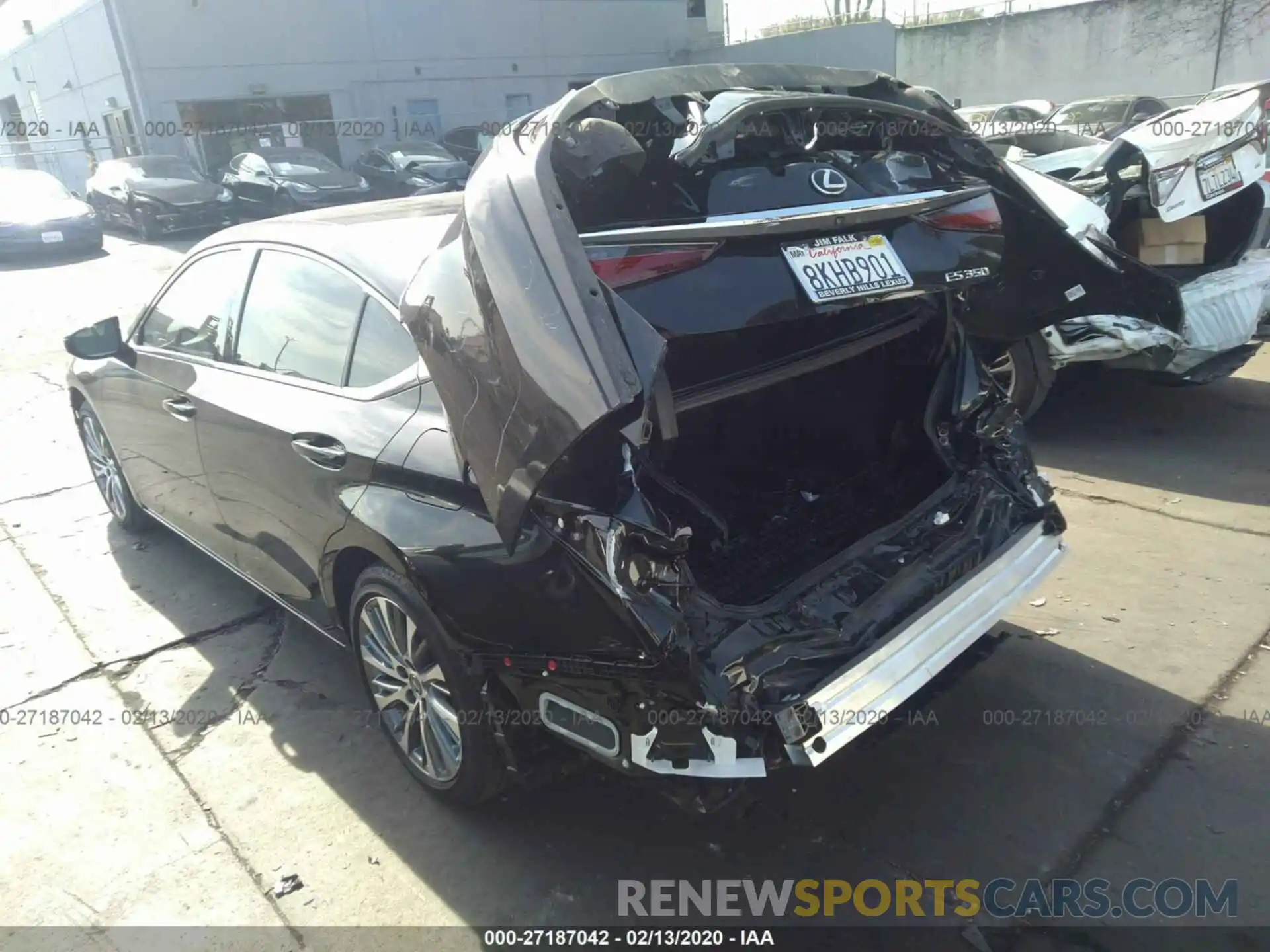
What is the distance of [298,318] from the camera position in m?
3.27

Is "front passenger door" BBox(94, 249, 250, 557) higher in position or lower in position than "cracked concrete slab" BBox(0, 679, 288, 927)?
higher

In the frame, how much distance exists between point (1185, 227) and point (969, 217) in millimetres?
3608

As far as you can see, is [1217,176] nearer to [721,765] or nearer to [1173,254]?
[1173,254]

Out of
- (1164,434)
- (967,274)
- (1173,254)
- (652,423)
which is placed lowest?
(1164,434)

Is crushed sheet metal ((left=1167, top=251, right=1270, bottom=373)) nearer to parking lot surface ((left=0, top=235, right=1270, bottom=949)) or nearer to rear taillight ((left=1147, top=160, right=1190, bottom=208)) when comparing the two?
rear taillight ((left=1147, top=160, right=1190, bottom=208))

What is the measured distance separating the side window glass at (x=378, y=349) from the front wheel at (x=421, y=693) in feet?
1.94

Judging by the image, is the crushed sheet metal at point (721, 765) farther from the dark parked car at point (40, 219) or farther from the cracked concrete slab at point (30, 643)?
the dark parked car at point (40, 219)

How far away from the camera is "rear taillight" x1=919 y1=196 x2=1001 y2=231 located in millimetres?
2773

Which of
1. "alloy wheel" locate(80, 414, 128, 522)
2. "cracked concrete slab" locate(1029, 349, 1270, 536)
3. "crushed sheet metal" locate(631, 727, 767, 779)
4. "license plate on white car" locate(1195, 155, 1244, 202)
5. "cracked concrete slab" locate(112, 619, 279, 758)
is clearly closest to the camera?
"crushed sheet metal" locate(631, 727, 767, 779)

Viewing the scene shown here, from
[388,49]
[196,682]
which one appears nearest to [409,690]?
[196,682]

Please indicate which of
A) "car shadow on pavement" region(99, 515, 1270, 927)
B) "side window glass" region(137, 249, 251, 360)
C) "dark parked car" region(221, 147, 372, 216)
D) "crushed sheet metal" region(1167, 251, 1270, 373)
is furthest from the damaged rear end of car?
"dark parked car" region(221, 147, 372, 216)

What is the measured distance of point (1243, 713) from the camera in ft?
10.0

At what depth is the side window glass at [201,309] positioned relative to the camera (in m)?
3.68

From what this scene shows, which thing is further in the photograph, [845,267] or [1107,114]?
[1107,114]
